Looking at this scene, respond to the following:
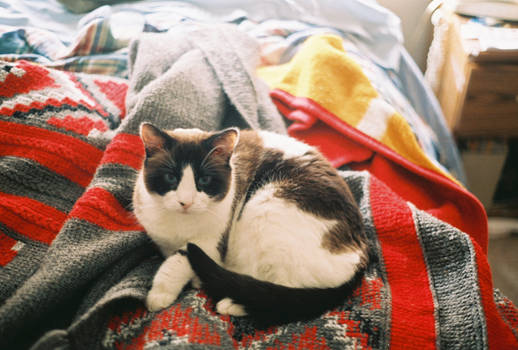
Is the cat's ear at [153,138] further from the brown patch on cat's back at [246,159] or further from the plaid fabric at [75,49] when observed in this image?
the plaid fabric at [75,49]

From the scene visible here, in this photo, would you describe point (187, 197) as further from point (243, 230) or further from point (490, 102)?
point (490, 102)

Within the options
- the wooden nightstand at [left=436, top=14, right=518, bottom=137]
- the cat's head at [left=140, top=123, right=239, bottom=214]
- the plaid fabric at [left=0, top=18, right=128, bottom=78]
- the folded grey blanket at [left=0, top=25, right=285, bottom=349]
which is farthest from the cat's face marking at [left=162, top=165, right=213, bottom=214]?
the wooden nightstand at [left=436, top=14, right=518, bottom=137]

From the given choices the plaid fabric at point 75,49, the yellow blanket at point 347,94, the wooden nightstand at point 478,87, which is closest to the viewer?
the yellow blanket at point 347,94

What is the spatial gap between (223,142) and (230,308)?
356mm

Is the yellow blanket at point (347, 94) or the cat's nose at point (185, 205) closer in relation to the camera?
the cat's nose at point (185, 205)

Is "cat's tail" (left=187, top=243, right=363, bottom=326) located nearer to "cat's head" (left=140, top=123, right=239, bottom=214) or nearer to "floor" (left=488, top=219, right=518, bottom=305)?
"cat's head" (left=140, top=123, right=239, bottom=214)

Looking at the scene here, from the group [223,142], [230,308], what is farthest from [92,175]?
[230,308]

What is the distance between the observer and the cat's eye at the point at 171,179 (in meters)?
0.83

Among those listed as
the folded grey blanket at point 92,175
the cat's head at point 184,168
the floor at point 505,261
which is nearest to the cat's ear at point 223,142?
the cat's head at point 184,168

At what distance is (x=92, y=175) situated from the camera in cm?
100

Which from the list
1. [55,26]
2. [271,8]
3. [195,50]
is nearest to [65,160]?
[195,50]

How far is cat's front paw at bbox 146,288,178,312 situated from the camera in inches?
29.8

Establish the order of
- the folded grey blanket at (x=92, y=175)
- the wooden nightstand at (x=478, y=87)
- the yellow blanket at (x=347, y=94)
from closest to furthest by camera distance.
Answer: the folded grey blanket at (x=92, y=175) < the yellow blanket at (x=347, y=94) < the wooden nightstand at (x=478, y=87)

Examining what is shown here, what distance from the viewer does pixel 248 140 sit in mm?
1030
